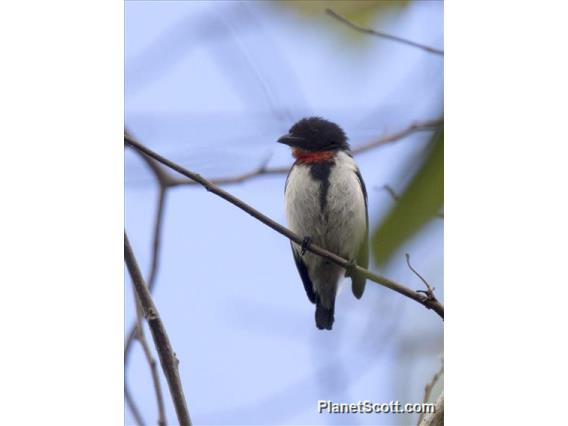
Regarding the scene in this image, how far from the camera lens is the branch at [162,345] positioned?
2.29 metres

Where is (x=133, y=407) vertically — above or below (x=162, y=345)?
below

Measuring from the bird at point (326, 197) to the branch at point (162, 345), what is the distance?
3.08 ft

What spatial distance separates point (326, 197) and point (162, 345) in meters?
1.15

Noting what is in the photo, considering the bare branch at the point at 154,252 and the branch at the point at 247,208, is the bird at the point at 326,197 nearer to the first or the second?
the branch at the point at 247,208

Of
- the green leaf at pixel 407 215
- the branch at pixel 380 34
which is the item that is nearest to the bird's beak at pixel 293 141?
the branch at pixel 380 34

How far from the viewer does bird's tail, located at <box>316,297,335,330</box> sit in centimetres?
314

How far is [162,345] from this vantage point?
7.70 feet

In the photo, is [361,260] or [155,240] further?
[361,260]

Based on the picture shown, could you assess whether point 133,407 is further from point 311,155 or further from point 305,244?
point 311,155

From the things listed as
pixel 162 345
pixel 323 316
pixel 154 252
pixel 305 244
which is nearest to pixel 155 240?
pixel 154 252

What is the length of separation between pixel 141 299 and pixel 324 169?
1.15 meters

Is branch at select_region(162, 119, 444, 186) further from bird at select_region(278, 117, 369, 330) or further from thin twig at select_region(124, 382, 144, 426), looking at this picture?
thin twig at select_region(124, 382, 144, 426)
